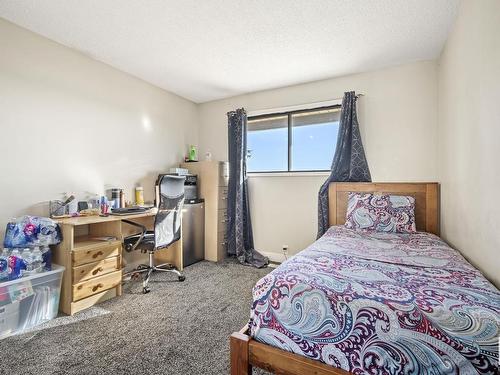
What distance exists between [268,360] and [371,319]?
1.57ft

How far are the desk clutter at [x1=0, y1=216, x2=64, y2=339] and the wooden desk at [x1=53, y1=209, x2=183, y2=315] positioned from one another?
0.24 feet

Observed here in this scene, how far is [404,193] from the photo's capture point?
264 cm

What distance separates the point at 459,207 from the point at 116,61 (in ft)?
11.6

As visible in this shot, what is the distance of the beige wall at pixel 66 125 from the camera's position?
207 centimetres

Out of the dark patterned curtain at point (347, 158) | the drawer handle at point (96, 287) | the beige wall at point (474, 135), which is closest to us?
the beige wall at point (474, 135)

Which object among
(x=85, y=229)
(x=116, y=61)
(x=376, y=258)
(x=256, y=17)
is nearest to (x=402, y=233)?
(x=376, y=258)

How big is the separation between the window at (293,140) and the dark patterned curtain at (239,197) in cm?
24

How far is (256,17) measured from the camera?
1.99 meters

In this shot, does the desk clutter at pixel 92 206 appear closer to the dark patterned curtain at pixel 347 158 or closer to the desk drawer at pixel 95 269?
the desk drawer at pixel 95 269

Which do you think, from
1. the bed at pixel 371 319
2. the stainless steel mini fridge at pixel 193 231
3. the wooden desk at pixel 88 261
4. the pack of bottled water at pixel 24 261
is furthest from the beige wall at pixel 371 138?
the pack of bottled water at pixel 24 261

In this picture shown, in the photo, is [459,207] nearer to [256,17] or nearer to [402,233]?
[402,233]

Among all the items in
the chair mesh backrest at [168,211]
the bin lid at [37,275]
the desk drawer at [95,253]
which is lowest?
the bin lid at [37,275]

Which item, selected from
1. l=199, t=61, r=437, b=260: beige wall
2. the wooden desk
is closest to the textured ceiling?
l=199, t=61, r=437, b=260: beige wall

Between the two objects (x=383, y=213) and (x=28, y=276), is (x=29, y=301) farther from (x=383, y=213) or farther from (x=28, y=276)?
(x=383, y=213)
